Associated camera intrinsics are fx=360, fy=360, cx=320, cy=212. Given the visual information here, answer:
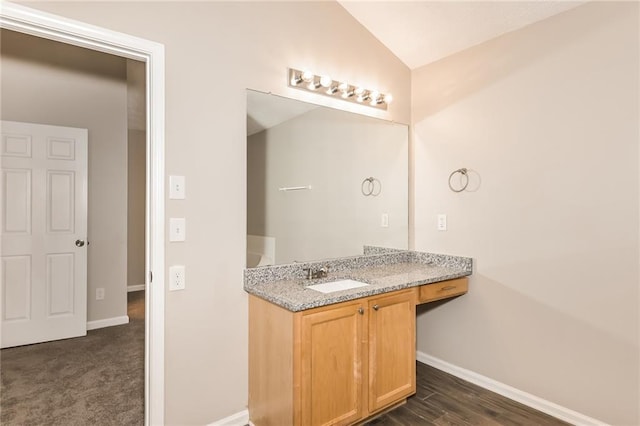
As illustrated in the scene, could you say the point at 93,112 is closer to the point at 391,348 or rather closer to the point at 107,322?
the point at 107,322

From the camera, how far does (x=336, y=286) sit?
2096 millimetres

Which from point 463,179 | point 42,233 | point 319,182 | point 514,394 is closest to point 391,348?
point 514,394

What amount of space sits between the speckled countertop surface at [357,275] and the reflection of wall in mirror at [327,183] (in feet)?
0.32

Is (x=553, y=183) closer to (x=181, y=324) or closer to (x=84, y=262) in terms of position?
(x=181, y=324)

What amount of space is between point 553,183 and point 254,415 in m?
2.19

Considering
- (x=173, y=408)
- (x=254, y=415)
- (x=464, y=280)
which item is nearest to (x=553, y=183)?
(x=464, y=280)

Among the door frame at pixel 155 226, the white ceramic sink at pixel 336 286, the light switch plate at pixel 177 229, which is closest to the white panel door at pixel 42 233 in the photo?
the door frame at pixel 155 226

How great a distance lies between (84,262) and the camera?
11.6 feet

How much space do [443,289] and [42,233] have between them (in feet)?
11.7

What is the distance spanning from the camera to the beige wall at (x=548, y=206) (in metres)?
1.90

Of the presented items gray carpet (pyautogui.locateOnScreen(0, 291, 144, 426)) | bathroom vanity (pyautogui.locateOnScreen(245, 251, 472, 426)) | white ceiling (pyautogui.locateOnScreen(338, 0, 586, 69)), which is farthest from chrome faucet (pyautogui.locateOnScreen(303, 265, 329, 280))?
white ceiling (pyautogui.locateOnScreen(338, 0, 586, 69))

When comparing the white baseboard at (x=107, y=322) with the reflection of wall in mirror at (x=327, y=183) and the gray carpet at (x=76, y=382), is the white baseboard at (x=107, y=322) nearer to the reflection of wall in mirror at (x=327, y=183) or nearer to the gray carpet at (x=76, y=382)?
the gray carpet at (x=76, y=382)

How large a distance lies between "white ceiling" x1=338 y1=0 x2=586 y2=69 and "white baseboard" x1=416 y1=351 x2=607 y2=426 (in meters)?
2.32

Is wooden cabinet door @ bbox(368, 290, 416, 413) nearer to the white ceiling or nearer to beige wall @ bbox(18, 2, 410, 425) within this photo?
beige wall @ bbox(18, 2, 410, 425)
